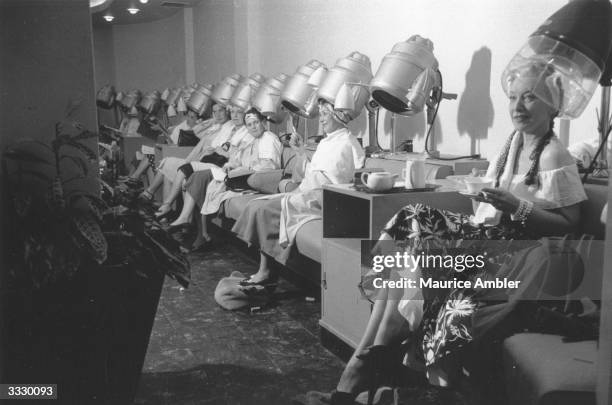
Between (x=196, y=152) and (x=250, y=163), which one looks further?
(x=196, y=152)

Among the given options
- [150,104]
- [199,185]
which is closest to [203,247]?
[199,185]

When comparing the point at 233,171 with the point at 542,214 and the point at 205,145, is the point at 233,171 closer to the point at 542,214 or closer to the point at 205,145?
the point at 205,145

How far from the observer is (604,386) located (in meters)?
1.04

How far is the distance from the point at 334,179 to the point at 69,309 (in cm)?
191

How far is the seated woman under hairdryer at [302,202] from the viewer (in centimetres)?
314

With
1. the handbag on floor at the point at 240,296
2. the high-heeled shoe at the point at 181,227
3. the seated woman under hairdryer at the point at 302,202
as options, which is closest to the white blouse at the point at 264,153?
the high-heeled shoe at the point at 181,227

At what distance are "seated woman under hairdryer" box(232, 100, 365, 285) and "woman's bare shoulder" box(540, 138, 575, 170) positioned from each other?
4.52ft

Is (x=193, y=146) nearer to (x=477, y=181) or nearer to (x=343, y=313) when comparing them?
(x=343, y=313)

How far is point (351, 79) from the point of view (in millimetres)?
3439

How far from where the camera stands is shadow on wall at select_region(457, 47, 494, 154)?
309cm

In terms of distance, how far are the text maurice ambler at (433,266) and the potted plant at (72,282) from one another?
67cm

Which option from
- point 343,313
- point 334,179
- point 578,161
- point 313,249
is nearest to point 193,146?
point 334,179

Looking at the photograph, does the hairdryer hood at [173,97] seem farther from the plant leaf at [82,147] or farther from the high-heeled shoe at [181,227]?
the plant leaf at [82,147]

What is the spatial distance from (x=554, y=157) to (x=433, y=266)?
52 cm
